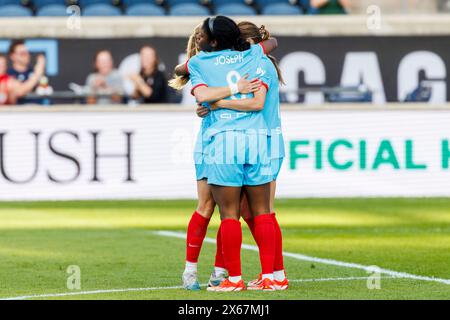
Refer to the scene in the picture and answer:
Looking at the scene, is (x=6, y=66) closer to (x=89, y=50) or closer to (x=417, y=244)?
(x=89, y=50)

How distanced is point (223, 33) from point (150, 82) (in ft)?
39.8

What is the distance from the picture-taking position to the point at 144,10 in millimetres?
23609

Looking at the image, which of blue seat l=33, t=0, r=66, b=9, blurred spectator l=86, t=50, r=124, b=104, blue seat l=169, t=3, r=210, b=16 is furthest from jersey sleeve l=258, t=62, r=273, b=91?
blue seat l=33, t=0, r=66, b=9

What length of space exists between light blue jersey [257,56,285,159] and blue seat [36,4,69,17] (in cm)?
1367

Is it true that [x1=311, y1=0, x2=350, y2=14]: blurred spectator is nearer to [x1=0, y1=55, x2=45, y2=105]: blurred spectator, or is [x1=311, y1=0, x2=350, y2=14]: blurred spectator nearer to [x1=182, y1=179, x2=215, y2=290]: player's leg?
[x1=0, y1=55, x2=45, y2=105]: blurred spectator

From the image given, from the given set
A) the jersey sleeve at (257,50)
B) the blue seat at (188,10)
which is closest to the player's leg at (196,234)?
the jersey sleeve at (257,50)

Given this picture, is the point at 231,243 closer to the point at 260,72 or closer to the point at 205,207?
the point at 205,207

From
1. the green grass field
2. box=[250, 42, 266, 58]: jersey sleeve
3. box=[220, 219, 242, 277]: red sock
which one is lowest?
the green grass field

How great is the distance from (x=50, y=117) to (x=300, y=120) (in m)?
3.87

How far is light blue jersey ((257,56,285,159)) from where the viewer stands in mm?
9625

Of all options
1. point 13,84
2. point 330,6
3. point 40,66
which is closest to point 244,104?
point 13,84

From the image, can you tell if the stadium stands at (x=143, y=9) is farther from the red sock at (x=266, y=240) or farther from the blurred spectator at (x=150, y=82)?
the red sock at (x=266, y=240)

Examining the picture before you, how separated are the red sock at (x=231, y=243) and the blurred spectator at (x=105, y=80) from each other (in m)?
12.1
